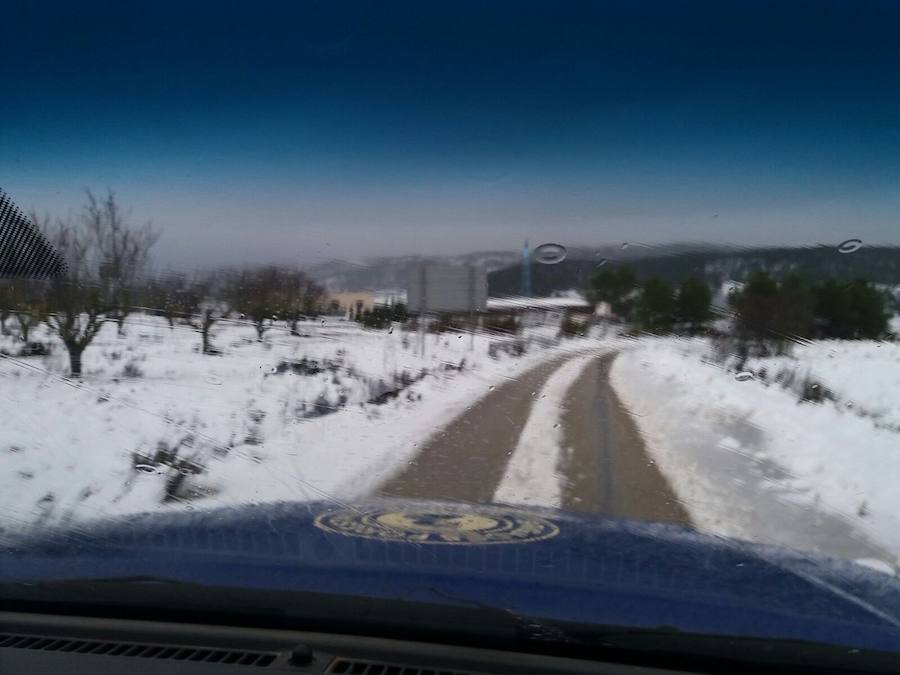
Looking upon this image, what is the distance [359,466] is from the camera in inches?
347

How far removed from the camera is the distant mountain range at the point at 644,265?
28.5ft

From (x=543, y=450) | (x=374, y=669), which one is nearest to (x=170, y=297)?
(x=543, y=450)

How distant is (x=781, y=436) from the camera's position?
35.6 ft

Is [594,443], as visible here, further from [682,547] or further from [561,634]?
[561,634]

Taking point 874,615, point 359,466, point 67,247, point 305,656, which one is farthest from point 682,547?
point 67,247

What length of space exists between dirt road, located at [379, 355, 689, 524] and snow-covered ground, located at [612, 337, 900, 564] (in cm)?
25

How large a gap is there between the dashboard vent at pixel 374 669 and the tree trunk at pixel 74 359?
7022 millimetres

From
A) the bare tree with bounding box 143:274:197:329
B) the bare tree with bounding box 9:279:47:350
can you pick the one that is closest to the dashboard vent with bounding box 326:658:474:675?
the bare tree with bounding box 143:274:197:329

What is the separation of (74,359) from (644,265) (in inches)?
225

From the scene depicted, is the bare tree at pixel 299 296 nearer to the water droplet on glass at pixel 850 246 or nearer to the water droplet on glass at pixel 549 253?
the water droplet on glass at pixel 549 253

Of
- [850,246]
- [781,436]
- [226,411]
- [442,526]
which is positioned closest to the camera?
[442,526]

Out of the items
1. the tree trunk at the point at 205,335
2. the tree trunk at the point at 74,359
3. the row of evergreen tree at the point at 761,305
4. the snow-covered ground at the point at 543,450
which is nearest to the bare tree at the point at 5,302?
the tree trunk at the point at 74,359

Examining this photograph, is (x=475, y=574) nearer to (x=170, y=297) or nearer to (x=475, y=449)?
(x=475, y=449)

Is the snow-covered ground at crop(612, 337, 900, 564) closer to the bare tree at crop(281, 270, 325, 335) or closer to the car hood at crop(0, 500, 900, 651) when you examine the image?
the car hood at crop(0, 500, 900, 651)
